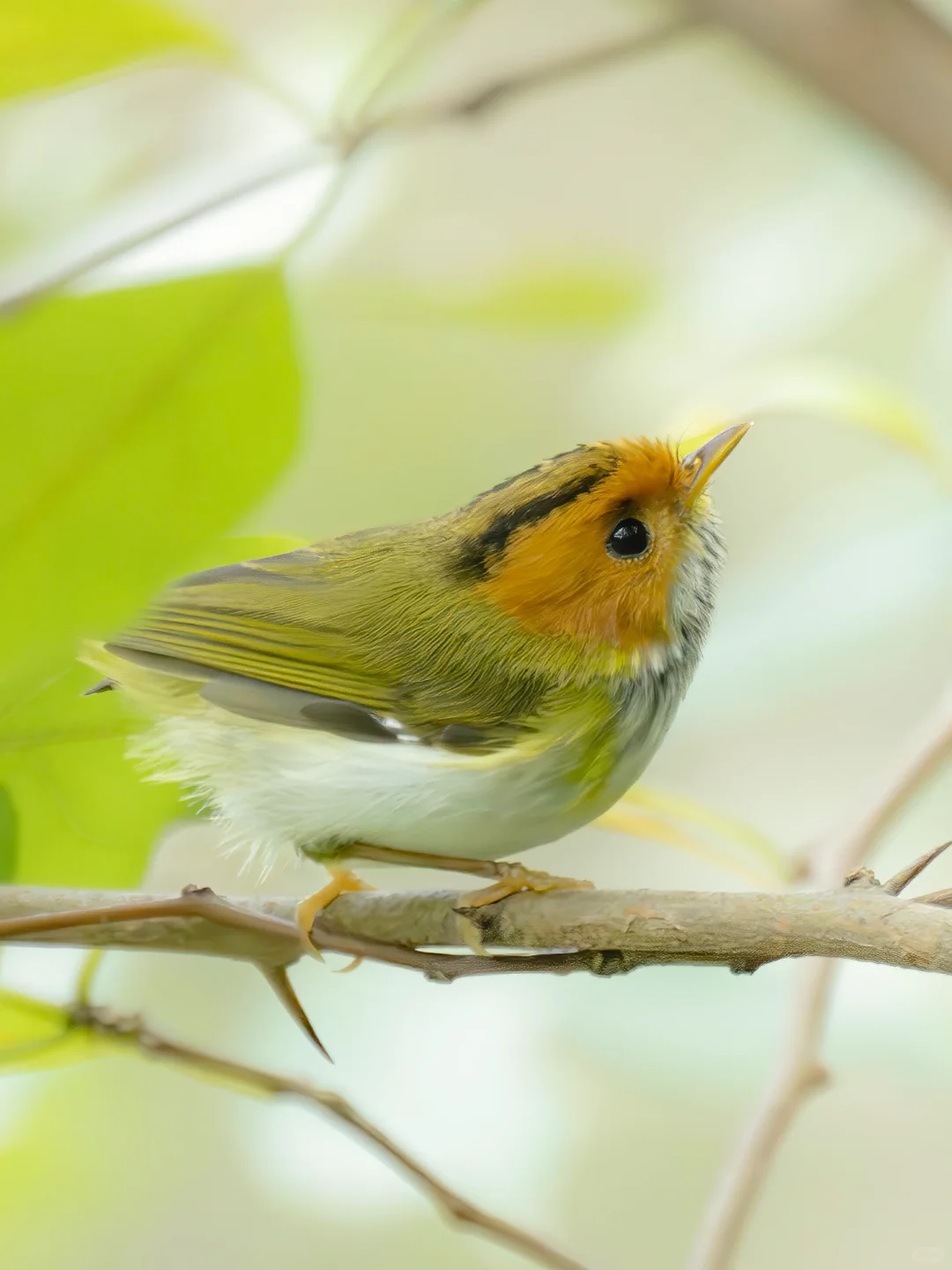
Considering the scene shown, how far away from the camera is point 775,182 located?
1315 millimetres

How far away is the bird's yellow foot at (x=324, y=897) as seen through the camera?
0.50m

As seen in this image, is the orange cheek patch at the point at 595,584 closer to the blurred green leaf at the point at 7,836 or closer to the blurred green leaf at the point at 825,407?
the blurred green leaf at the point at 825,407

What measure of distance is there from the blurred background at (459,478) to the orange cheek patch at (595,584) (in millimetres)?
114

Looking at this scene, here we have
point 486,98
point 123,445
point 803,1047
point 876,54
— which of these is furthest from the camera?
point 876,54

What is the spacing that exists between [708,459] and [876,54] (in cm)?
48

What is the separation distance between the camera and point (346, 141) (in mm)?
454

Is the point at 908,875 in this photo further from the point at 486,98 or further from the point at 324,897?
the point at 486,98

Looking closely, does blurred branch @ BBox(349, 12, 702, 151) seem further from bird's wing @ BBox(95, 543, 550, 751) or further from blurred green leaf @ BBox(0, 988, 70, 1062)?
blurred green leaf @ BBox(0, 988, 70, 1062)

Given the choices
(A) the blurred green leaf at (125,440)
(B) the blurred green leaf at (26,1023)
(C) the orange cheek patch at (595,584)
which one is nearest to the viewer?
(A) the blurred green leaf at (125,440)

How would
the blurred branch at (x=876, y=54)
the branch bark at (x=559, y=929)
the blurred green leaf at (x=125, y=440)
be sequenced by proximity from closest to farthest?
the blurred green leaf at (x=125, y=440) → the branch bark at (x=559, y=929) → the blurred branch at (x=876, y=54)

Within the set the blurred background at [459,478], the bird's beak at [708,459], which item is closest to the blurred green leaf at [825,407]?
the blurred background at [459,478]

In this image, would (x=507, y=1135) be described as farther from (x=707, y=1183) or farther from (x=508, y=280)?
(x=508, y=280)

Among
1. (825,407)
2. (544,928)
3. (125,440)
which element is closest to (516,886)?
(544,928)

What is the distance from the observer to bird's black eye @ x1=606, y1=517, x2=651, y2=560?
59cm
